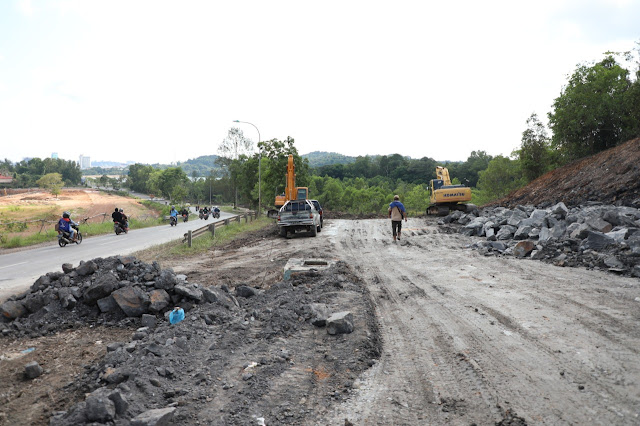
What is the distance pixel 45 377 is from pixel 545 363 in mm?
6174

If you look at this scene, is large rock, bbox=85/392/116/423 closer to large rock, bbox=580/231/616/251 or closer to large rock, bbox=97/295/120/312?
large rock, bbox=97/295/120/312

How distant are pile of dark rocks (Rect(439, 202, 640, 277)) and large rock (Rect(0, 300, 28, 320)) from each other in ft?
40.6

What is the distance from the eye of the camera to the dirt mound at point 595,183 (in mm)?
19781

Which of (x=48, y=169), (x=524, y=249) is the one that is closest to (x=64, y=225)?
(x=524, y=249)


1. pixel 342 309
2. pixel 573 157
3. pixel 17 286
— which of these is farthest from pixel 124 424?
pixel 573 157

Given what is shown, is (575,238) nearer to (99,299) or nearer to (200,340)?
(200,340)

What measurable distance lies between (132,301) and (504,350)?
6300 mm

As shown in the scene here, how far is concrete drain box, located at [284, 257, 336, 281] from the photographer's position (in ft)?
32.8

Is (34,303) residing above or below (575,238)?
below

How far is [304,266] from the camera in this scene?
417 inches

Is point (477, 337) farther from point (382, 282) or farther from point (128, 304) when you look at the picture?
point (128, 304)

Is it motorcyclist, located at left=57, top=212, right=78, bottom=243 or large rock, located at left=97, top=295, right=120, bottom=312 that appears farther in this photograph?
motorcyclist, located at left=57, top=212, right=78, bottom=243

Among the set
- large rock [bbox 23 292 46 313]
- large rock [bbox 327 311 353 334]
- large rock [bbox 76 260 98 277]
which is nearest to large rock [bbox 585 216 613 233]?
large rock [bbox 327 311 353 334]

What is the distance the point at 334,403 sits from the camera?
403 cm
